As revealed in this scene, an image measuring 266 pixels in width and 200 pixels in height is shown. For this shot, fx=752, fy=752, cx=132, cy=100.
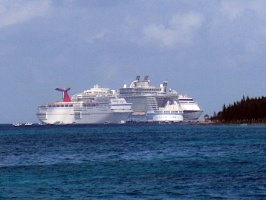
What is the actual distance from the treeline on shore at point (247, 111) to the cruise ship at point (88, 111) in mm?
33653

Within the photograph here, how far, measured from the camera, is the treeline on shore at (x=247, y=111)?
15288 centimetres

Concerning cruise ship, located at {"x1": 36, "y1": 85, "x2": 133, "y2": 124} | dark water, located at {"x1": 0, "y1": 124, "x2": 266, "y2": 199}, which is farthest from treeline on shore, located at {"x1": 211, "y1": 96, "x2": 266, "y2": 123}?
dark water, located at {"x1": 0, "y1": 124, "x2": 266, "y2": 199}

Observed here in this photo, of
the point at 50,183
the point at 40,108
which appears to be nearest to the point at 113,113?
the point at 40,108

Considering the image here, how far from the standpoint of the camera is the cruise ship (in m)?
184

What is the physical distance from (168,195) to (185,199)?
123 cm

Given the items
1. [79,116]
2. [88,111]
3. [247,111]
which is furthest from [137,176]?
[79,116]

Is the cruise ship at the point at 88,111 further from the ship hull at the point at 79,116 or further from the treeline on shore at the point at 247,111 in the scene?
the treeline on shore at the point at 247,111

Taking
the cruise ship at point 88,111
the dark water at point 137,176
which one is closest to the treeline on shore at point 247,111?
the cruise ship at point 88,111

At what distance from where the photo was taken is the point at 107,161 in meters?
46.1

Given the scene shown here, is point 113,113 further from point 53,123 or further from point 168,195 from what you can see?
point 168,195

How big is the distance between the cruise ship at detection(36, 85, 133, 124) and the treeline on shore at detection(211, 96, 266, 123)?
3365 cm

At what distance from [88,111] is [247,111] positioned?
151 ft

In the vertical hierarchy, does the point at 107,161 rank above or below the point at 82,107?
below

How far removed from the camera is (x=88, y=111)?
18450 cm
